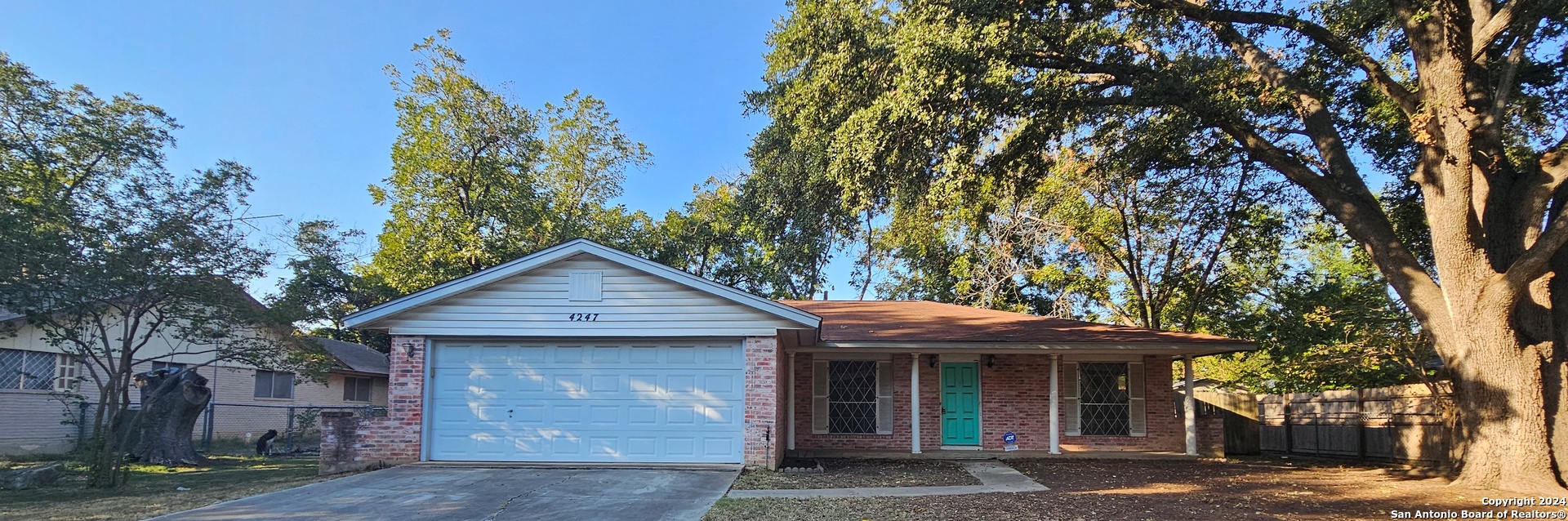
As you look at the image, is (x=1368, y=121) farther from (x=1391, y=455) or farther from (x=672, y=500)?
(x=672, y=500)

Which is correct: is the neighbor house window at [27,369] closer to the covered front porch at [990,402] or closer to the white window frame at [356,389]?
the white window frame at [356,389]

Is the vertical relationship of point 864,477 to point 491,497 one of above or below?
below

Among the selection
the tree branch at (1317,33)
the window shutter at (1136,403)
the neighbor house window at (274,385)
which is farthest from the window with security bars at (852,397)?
the neighbor house window at (274,385)

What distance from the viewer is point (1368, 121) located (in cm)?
1318

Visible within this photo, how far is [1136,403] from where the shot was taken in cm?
1506

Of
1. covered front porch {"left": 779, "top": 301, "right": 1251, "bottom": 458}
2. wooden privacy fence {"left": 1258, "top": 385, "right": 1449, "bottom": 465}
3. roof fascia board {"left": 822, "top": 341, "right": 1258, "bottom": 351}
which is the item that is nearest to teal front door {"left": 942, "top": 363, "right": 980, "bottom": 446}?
covered front porch {"left": 779, "top": 301, "right": 1251, "bottom": 458}

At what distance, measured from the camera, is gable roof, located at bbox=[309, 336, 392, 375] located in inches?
958

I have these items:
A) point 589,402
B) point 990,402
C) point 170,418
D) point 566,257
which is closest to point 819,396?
point 990,402

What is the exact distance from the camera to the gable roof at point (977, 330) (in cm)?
1375

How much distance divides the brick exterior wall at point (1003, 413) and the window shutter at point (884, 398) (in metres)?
0.10

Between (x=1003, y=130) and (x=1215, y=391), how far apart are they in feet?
31.0

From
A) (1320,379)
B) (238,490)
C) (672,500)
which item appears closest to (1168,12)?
(672,500)

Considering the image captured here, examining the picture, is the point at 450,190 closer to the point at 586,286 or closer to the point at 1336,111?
the point at 586,286

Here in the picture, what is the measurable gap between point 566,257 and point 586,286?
0.50 meters
